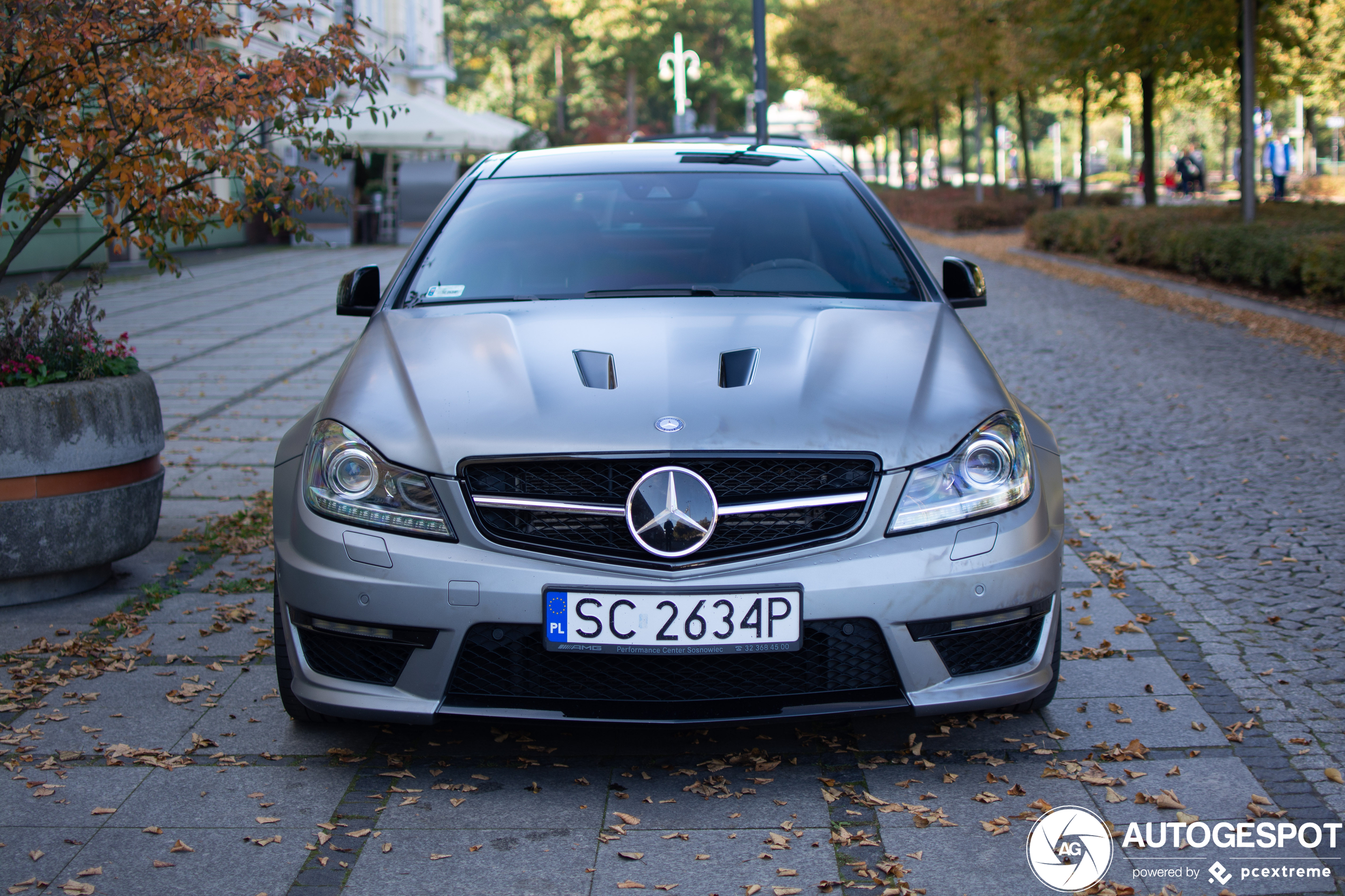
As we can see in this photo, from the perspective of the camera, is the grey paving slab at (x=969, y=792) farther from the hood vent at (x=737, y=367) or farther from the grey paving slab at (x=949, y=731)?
the hood vent at (x=737, y=367)

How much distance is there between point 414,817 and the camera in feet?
10.0

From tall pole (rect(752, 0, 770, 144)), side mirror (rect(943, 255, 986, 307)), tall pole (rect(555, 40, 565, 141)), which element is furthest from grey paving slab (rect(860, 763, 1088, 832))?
tall pole (rect(555, 40, 565, 141))

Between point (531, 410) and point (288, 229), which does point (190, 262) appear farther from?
point (531, 410)

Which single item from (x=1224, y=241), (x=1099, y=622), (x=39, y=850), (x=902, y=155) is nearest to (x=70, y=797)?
(x=39, y=850)

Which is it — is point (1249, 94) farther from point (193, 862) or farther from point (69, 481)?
point (193, 862)

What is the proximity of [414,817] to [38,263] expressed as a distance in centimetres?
1807

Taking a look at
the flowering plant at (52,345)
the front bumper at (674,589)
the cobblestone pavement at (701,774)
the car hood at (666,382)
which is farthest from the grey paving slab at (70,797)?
the flowering plant at (52,345)

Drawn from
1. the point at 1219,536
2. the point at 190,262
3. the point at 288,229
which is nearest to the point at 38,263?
the point at 190,262

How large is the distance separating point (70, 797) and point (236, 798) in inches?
15.2

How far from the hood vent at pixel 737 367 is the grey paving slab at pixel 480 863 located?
3.52ft

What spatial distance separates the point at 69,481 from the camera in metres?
4.59

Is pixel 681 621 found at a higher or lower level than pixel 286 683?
higher

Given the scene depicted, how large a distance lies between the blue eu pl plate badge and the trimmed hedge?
1164 centimetres

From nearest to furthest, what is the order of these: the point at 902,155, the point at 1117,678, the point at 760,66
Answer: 1. the point at 1117,678
2. the point at 760,66
3. the point at 902,155
